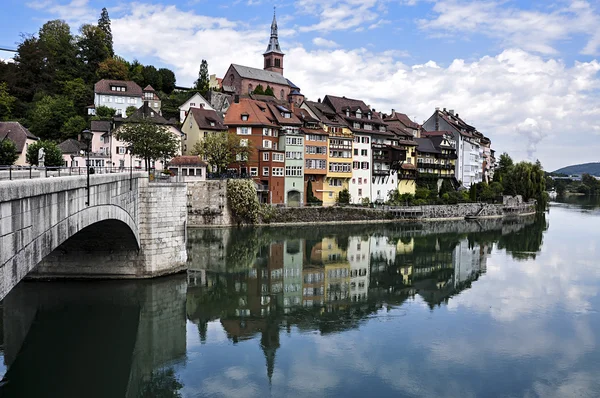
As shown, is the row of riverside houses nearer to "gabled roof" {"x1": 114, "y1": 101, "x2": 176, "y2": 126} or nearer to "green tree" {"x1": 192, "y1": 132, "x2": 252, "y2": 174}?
"gabled roof" {"x1": 114, "y1": 101, "x2": 176, "y2": 126}

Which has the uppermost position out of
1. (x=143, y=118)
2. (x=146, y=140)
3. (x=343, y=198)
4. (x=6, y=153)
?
(x=143, y=118)

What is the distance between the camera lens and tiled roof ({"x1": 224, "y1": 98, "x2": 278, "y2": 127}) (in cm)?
6514

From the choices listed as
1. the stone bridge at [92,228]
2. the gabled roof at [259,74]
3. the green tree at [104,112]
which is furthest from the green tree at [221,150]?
the gabled roof at [259,74]

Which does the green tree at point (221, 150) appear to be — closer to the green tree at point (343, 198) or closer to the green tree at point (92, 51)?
the green tree at point (343, 198)

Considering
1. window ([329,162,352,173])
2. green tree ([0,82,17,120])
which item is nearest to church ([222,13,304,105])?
window ([329,162,352,173])

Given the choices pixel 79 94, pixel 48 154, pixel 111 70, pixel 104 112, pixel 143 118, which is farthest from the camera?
pixel 111 70

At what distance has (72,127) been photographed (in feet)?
231

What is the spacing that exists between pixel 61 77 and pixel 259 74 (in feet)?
140

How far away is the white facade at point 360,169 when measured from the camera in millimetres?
75500

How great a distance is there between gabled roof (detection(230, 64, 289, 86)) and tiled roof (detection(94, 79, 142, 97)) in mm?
30711

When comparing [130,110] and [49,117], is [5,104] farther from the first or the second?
[130,110]

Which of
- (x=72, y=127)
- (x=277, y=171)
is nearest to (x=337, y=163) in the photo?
(x=277, y=171)

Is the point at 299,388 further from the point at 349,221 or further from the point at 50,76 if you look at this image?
the point at 50,76

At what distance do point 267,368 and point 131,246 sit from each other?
42.3ft
